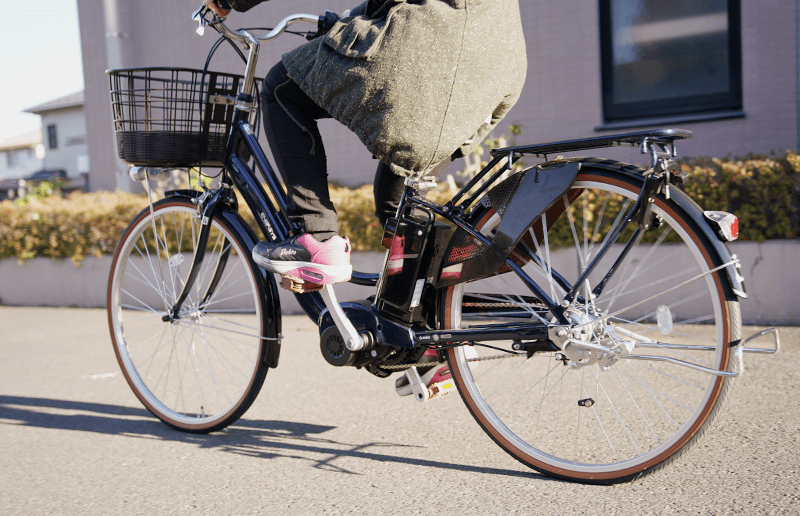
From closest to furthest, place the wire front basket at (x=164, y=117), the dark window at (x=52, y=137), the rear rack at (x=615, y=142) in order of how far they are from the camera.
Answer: the rear rack at (x=615, y=142) → the wire front basket at (x=164, y=117) → the dark window at (x=52, y=137)

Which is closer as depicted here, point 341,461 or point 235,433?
point 341,461

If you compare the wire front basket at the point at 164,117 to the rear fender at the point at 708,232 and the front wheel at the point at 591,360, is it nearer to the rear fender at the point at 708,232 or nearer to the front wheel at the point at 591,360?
the front wheel at the point at 591,360

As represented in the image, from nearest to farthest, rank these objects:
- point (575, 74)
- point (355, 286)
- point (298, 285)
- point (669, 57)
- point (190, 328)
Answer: point (298, 285), point (190, 328), point (355, 286), point (669, 57), point (575, 74)

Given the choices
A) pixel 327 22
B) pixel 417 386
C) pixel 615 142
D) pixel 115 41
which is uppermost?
pixel 115 41

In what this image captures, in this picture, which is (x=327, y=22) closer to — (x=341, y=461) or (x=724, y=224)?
(x=724, y=224)

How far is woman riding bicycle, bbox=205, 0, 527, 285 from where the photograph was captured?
2.07m

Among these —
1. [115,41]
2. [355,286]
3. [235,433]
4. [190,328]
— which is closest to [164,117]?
[190,328]

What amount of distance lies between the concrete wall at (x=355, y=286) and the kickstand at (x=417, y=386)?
122 cm

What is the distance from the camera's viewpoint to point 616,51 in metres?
6.74

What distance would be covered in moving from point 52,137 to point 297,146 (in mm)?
48556

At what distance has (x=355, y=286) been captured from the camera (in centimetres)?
543

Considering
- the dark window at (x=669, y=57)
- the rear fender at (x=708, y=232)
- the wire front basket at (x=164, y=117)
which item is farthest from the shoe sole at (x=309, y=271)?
the dark window at (x=669, y=57)

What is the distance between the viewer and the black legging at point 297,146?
7.89 feet

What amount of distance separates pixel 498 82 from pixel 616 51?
5166 mm
